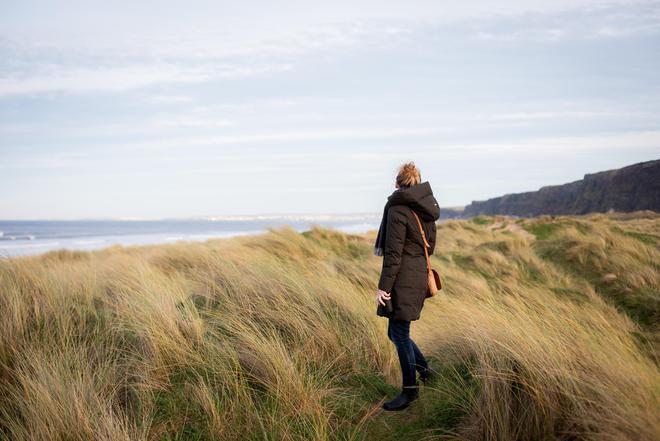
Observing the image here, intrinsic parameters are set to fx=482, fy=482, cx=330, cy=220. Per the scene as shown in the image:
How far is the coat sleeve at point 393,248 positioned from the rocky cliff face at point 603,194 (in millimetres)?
40817

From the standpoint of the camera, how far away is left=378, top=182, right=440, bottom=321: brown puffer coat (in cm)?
374

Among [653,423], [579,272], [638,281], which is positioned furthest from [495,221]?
[653,423]

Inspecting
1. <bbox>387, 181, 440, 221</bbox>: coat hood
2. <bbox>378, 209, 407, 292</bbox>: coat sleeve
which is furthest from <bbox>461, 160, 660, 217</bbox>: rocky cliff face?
<bbox>378, 209, 407, 292</bbox>: coat sleeve

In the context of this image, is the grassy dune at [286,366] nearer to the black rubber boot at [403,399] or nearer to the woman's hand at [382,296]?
the black rubber boot at [403,399]

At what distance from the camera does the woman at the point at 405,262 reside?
374 centimetres

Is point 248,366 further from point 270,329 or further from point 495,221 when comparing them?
point 495,221

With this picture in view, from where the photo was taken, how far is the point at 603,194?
43.7 m

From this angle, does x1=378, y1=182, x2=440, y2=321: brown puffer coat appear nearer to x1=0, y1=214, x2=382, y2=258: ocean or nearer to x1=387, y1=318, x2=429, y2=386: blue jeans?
x1=387, y1=318, x2=429, y2=386: blue jeans

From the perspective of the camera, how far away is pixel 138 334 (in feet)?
14.7

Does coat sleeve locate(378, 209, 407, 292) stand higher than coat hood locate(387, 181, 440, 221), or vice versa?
coat hood locate(387, 181, 440, 221)

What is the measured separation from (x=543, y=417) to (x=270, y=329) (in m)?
2.63

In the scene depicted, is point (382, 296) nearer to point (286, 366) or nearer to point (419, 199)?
point (419, 199)

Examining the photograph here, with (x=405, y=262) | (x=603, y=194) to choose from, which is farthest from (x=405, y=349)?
(x=603, y=194)

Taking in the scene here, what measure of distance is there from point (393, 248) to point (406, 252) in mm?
194
